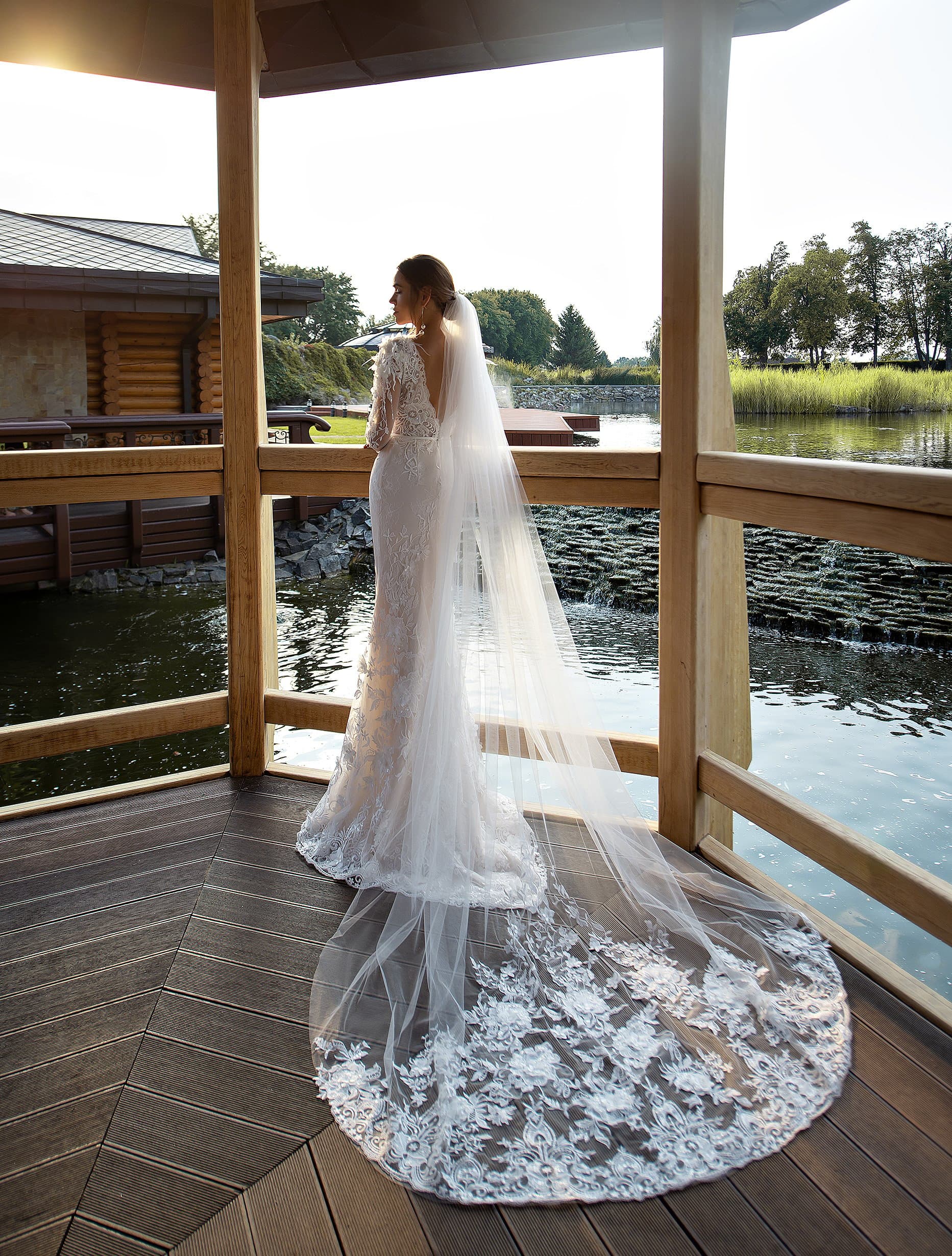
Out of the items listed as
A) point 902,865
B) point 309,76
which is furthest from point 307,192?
point 902,865

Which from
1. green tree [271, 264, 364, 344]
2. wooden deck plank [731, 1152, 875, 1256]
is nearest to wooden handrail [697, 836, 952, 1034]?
wooden deck plank [731, 1152, 875, 1256]

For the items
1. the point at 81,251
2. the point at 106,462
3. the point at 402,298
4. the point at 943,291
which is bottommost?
the point at 106,462

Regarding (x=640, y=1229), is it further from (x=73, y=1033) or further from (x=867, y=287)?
(x=867, y=287)

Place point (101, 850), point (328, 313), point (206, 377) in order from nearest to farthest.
Result: point (101, 850)
point (328, 313)
point (206, 377)

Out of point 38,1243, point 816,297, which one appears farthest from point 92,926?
point 816,297

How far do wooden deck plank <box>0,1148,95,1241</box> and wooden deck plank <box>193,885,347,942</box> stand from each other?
78cm

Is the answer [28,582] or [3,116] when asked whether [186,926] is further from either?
[28,582]

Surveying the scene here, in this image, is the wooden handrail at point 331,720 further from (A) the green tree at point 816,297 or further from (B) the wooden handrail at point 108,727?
(A) the green tree at point 816,297

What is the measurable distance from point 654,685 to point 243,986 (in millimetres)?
4407

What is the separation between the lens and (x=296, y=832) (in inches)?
117

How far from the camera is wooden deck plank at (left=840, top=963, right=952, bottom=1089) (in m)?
1.86

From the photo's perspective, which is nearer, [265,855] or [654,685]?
[265,855]

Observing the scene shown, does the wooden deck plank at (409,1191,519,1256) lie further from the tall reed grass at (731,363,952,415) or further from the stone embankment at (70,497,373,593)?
the stone embankment at (70,497,373,593)

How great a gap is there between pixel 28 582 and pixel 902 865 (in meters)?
6.95
